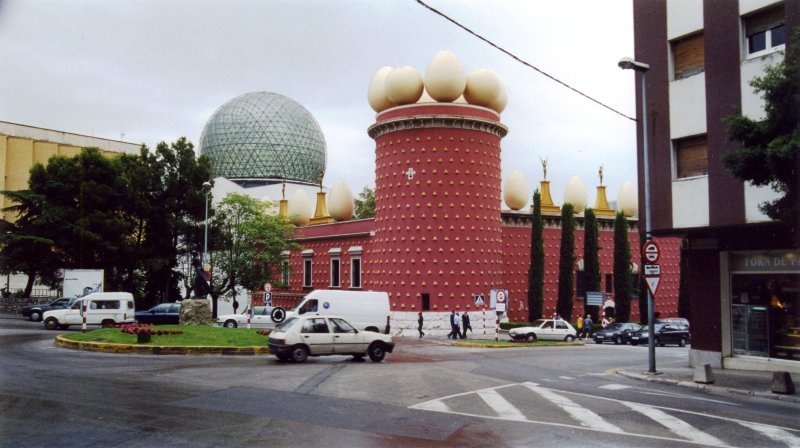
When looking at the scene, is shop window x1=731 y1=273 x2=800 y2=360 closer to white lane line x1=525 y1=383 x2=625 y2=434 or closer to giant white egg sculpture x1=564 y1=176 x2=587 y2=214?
white lane line x1=525 y1=383 x2=625 y2=434

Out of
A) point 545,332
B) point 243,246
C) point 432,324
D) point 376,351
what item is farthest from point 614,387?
point 243,246

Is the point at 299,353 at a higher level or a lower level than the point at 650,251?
lower

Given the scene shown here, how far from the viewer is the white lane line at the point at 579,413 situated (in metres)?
11.4

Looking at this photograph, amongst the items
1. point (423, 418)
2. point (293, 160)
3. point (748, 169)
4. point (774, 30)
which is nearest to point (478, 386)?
point (423, 418)

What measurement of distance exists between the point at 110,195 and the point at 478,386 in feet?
118

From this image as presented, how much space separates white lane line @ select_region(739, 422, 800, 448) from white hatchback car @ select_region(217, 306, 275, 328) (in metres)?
30.0

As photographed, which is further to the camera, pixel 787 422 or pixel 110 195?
pixel 110 195

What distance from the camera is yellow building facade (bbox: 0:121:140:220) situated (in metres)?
64.2

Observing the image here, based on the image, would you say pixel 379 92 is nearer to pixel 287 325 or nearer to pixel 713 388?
pixel 287 325

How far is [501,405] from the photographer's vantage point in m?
13.4

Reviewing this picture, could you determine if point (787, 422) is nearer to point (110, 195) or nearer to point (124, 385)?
point (124, 385)

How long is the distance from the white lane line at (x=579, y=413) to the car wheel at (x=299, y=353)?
7546mm

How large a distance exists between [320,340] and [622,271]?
106ft

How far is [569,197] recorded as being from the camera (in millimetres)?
54312
